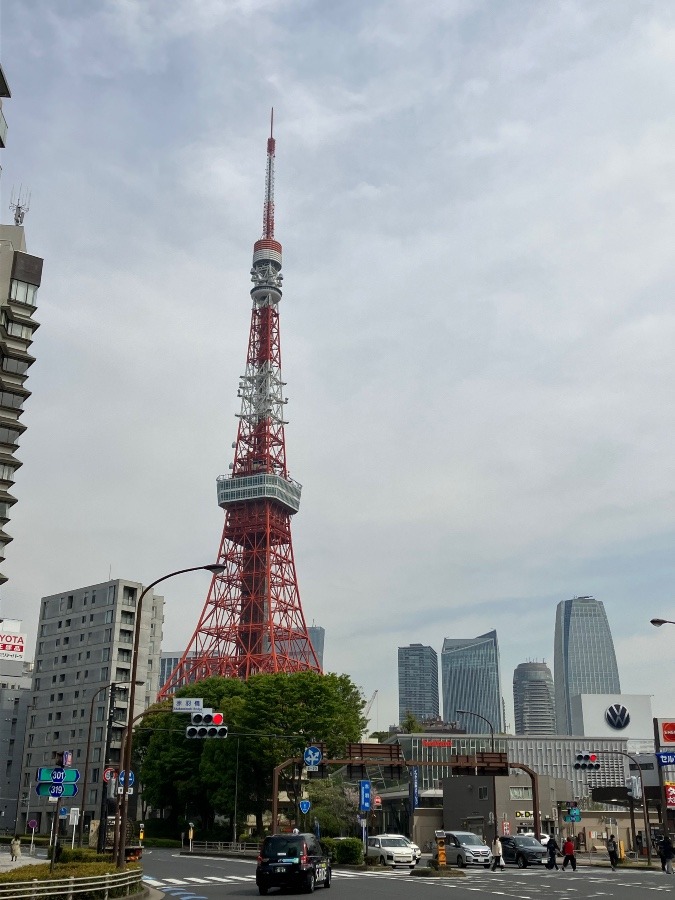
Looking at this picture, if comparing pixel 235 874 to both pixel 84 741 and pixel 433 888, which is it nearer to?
pixel 433 888

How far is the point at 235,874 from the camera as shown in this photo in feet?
130

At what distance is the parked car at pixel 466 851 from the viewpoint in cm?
4772

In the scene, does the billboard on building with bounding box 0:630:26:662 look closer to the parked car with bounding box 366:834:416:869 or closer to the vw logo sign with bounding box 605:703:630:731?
the parked car with bounding box 366:834:416:869

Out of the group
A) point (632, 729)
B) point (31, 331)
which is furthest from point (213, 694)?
point (632, 729)

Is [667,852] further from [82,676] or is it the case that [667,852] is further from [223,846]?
[82,676]

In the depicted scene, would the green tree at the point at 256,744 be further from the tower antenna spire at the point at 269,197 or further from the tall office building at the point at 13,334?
the tower antenna spire at the point at 269,197

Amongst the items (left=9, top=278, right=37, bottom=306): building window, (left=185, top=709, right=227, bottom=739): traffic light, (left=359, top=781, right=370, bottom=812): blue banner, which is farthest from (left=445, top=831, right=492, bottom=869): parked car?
(left=9, top=278, right=37, bottom=306): building window

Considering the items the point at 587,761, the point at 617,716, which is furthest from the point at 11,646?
the point at 617,716

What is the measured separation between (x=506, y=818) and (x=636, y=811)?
1084 inches

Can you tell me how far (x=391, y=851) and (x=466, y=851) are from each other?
4.90m

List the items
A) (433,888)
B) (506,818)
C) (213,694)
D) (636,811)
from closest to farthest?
(433,888)
(506,818)
(213,694)
(636,811)

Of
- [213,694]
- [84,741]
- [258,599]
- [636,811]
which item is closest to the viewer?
[213,694]

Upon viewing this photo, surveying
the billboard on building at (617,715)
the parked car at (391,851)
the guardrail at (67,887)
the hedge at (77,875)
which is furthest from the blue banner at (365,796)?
the billboard on building at (617,715)

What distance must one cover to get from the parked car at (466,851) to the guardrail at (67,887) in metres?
27.2
